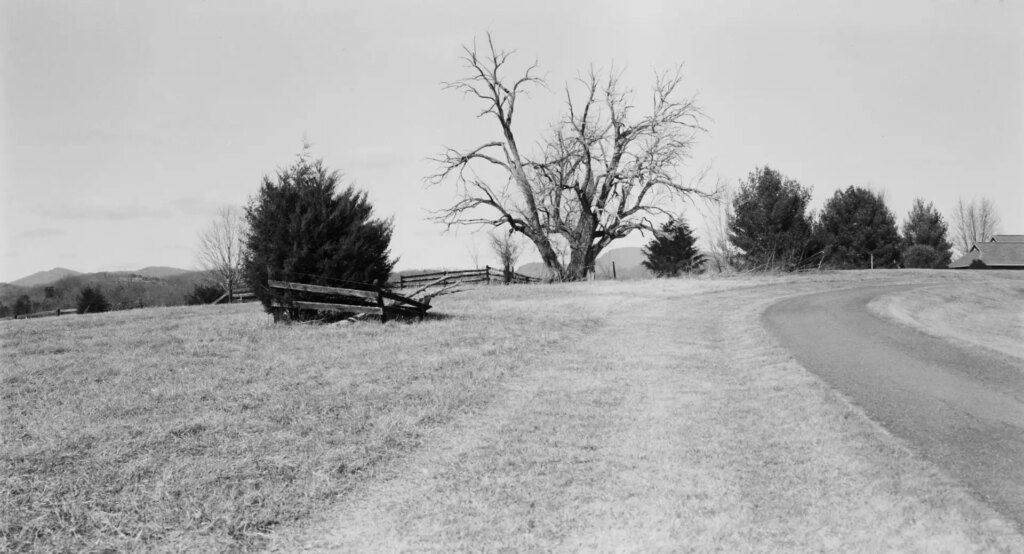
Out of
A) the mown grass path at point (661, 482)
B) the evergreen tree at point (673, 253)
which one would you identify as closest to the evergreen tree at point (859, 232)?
the evergreen tree at point (673, 253)

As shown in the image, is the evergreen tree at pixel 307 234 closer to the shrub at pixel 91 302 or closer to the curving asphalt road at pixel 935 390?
the curving asphalt road at pixel 935 390

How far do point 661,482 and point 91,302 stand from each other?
4526cm

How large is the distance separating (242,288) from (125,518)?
4351cm

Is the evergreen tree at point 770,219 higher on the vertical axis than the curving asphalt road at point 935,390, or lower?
higher

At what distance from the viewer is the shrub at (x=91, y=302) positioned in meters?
39.2

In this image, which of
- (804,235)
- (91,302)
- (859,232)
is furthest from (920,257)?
(91,302)

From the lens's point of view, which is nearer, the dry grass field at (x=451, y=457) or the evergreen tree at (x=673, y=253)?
the dry grass field at (x=451, y=457)

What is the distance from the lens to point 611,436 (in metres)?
6.85

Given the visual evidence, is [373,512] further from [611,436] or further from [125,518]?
[611,436]

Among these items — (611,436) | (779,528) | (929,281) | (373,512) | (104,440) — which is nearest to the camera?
(779,528)

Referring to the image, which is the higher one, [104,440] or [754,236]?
[754,236]

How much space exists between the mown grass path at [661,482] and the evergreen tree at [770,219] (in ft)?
108

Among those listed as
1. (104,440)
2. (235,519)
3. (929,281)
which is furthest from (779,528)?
(929,281)

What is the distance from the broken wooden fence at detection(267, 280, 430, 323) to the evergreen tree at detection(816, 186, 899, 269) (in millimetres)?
45430
